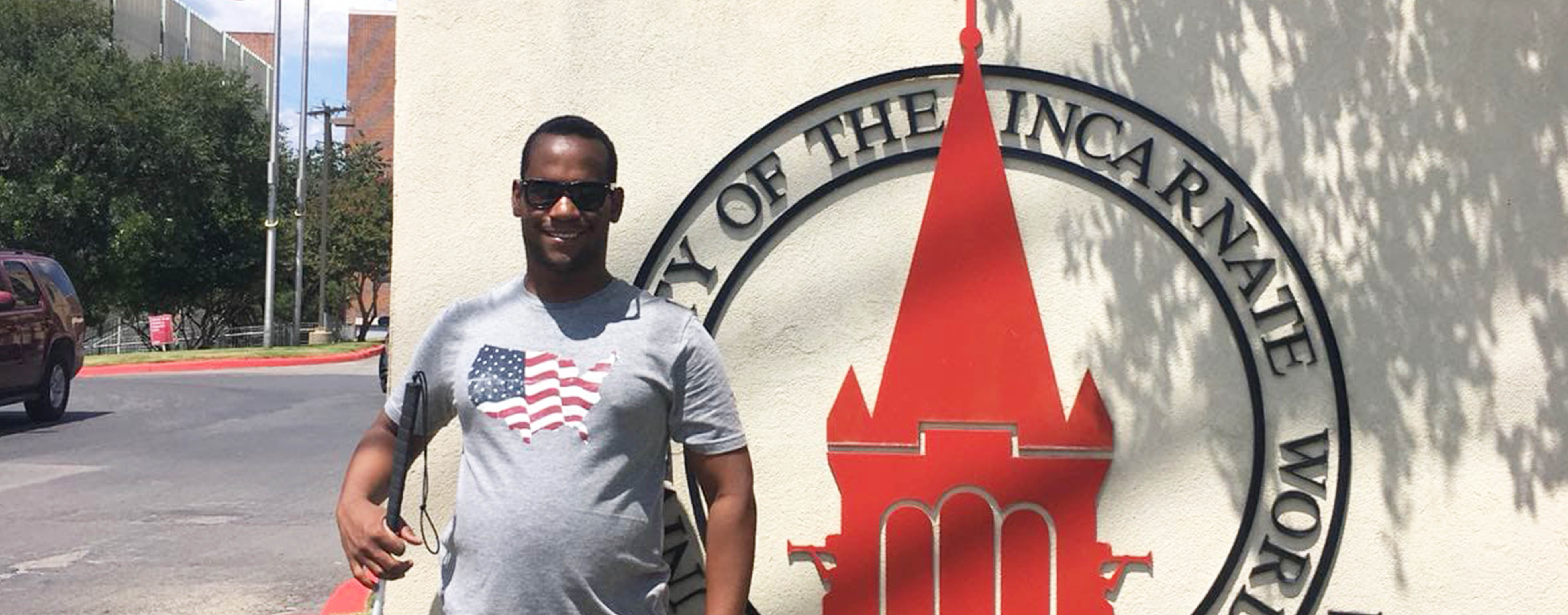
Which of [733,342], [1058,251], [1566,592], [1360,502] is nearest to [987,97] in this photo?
A: [1058,251]

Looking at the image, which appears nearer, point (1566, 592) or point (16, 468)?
point (1566, 592)

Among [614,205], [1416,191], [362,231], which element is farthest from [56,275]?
[362,231]

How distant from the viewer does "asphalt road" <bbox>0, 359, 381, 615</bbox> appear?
6453mm

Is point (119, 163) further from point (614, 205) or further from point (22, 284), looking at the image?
point (614, 205)

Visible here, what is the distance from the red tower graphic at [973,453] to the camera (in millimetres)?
4039

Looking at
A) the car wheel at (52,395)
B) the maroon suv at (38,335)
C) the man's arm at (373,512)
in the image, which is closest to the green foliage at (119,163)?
the maroon suv at (38,335)

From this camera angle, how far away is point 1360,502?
401 centimetres

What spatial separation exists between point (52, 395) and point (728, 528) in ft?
41.6

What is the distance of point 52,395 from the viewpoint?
43.4 feet

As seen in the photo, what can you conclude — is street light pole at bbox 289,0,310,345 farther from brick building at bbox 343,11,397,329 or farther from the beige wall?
brick building at bbox 343,11,397,329

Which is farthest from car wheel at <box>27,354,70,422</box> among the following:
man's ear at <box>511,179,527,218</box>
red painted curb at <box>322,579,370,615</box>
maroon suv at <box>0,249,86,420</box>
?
man's ear at <box>511,179,527,218</box>

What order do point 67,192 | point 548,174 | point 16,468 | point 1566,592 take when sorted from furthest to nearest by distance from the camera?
1. point 67,192
2. point 16,468
3. point 1566,592
4. point 548,174

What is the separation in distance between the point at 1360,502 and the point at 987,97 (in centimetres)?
162

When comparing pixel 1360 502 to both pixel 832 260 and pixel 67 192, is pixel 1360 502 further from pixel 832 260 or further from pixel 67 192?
pixel 67 192
